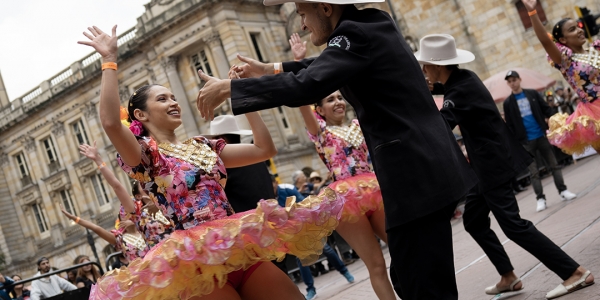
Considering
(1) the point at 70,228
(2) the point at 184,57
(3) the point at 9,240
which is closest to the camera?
(2) the point at 184,57

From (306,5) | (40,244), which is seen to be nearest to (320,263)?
(306,5)

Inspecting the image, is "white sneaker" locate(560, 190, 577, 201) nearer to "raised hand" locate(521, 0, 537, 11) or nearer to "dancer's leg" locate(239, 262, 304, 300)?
"raised hand" locate(521, 0, 537, 11)

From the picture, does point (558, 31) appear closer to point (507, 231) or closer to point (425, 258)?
point (507, 231)

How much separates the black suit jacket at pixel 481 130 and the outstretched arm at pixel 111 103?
2.87 meters

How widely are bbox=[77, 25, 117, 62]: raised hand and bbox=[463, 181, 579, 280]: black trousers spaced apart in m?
3.49

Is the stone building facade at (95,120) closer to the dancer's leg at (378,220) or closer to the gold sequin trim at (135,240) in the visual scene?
the gold sequin trim at (135,240)

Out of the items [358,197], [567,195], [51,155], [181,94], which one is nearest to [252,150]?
[358,197]

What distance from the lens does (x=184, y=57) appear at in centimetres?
3969

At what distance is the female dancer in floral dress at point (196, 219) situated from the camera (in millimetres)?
3686

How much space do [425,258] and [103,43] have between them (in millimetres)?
2199

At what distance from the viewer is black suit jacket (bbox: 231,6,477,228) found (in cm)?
333

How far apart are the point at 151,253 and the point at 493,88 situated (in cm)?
2095

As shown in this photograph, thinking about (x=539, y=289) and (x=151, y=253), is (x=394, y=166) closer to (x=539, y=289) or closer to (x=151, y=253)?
(x=151, y=253)

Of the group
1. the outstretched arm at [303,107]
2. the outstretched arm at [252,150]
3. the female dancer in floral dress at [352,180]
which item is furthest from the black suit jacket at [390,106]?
the female dancer in floral dress at [352,180]
